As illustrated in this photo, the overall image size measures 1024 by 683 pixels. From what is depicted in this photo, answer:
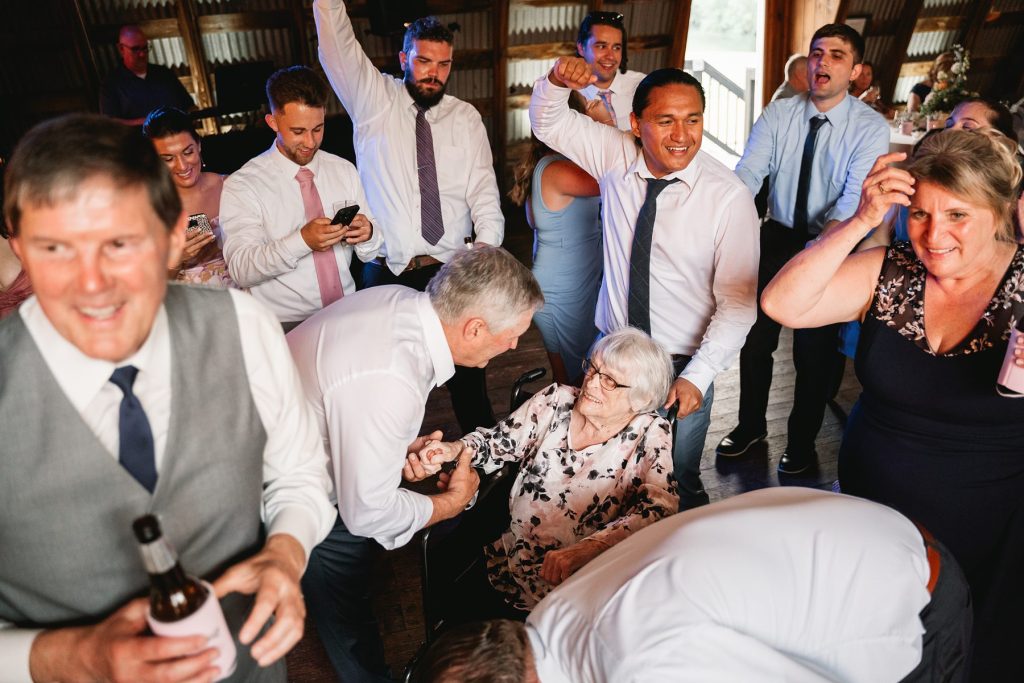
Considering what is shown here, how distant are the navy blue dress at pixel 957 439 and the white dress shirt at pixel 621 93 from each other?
2.37 m

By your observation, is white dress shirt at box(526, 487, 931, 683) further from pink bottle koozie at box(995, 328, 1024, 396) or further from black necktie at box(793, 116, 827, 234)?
black necktie at box(793, 116, 827, 234)

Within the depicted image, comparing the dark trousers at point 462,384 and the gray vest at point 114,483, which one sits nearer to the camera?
the gray vest at point 114,483

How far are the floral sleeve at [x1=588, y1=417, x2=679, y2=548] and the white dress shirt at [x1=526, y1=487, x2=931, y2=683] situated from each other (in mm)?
541

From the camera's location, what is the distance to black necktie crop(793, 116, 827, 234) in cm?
335

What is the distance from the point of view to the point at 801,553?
1259 mm

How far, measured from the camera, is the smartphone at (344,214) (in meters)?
2.50

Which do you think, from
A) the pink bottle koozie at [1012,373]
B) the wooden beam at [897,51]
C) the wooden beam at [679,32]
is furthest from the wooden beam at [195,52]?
the wooden beam at [897,51]

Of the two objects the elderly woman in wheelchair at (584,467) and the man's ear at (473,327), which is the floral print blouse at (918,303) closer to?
the elderly woman in wheelchair at (584,467)

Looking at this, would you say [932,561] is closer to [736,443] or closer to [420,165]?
[736,443]

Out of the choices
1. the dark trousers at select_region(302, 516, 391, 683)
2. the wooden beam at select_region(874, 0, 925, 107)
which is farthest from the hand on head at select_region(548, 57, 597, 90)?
the wooden beam at select_region(874, 0, 925, 107)

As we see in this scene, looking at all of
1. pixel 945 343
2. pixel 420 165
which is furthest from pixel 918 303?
pixel 420 165

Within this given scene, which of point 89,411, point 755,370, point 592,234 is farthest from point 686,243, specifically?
point 89,411

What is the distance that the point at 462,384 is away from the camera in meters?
3.22

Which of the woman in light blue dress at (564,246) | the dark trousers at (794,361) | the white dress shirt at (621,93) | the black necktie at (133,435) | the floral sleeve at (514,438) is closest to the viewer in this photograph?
the black necktie at (133,435)
